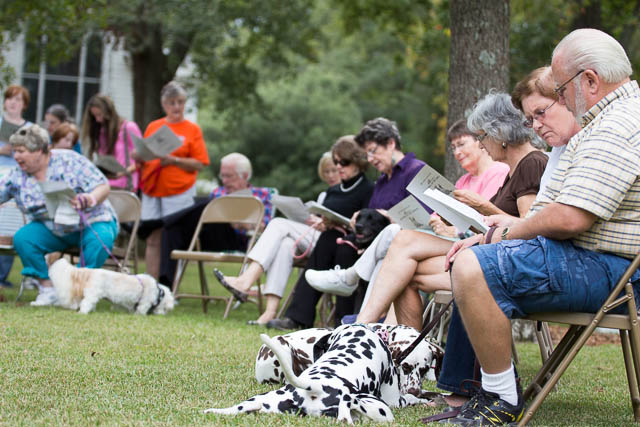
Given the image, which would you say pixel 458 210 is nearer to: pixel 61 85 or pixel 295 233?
pixel 295 233

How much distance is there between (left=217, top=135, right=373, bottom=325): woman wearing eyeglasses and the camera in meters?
6.82

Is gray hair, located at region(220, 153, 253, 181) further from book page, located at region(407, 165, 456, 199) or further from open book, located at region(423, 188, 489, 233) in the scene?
open book, located at region(423, 188, 489, 233)

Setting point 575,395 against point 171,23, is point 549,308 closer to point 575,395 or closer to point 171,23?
point 575,395

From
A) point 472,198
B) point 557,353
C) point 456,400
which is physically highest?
point 472,198

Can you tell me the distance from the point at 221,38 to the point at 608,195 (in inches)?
493

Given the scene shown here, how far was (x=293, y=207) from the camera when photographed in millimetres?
7125

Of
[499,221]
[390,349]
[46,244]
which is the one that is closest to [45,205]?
[46,244]

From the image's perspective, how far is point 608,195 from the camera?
116 inches

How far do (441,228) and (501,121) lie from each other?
2.29 ft

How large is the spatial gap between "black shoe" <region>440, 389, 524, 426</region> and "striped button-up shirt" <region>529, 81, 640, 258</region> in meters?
0.69

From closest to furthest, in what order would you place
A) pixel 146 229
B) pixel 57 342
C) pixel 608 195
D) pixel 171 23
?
pixel 608 195 < pixel 57 342 < pixel 146 229 < pixel 171 23

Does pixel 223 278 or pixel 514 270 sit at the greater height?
pixel 514 270

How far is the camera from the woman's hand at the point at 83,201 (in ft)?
23.4

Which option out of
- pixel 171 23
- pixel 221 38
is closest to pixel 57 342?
pixel 171 23
